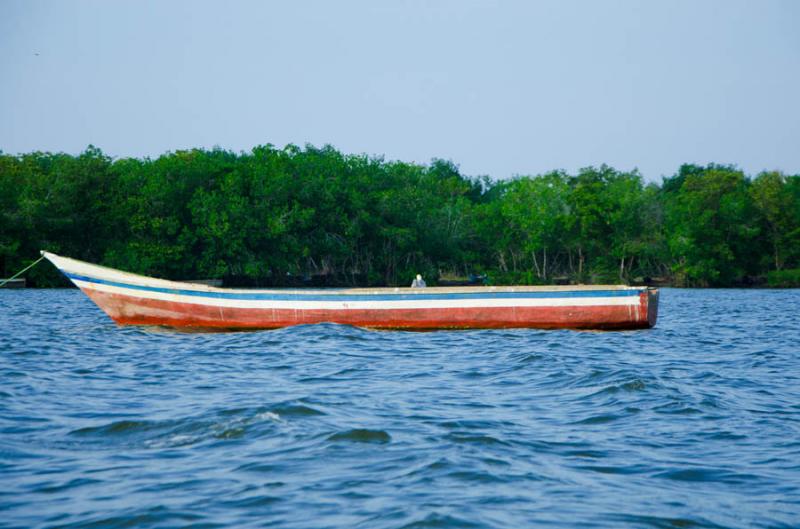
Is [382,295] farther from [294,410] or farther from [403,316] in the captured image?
[294,410]

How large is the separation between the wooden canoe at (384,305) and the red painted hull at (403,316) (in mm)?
24

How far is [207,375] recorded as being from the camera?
13797mm

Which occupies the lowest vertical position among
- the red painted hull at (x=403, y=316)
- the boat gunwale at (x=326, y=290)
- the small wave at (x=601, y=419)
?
the small wave at (x=601, y=419)

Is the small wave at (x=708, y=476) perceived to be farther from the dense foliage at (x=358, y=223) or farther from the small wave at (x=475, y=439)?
the dense foliage at (x=358, y=223)

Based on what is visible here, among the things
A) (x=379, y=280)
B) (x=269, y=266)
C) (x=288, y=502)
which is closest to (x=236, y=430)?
(x=288, y=502)

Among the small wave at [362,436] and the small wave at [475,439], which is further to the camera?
the small wave at [362,436]

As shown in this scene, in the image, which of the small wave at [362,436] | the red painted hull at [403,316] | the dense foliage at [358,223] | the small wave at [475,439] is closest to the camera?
the small wave at [475,439]

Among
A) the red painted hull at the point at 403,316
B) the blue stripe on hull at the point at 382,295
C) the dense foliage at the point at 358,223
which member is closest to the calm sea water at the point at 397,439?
the blue stripe on hull at the point at 382,295

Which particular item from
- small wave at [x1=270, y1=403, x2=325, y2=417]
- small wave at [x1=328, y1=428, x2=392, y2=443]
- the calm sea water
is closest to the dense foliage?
the calm sea water

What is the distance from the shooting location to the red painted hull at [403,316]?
69.3 feet

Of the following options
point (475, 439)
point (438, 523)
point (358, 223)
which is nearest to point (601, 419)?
point (475, 439)

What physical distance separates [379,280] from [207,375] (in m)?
61.6

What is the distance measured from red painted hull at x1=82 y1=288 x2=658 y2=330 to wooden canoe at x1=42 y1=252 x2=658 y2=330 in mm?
24

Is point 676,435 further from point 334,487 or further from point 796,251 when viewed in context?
point 796,251
